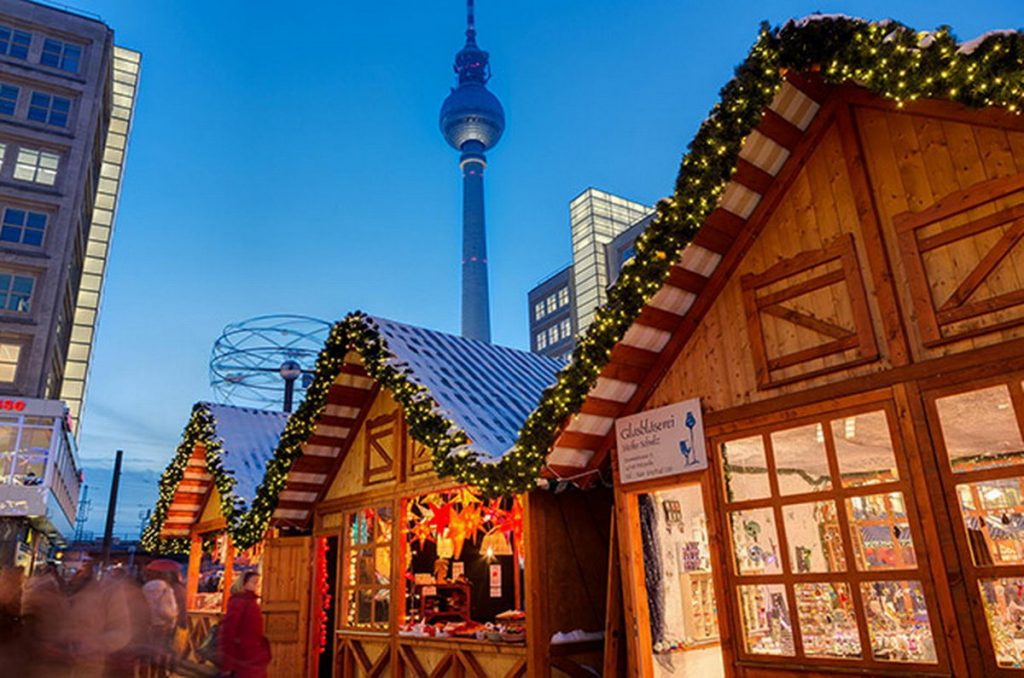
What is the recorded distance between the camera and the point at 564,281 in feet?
220

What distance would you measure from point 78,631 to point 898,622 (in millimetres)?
6612

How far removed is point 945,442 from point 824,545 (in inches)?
51.5

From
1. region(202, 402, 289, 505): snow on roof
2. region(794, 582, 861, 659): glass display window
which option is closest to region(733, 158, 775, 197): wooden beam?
region(794, 582, 861, 659): glass display window

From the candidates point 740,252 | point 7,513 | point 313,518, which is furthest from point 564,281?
point 740,252

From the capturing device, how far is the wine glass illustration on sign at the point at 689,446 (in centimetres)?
678

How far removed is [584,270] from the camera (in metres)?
63.6

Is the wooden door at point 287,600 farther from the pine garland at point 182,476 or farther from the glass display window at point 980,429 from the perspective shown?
the glass display window at point 980,429

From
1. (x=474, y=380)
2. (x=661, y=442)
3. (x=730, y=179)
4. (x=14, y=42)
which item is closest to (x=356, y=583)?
(x=474, y=380)

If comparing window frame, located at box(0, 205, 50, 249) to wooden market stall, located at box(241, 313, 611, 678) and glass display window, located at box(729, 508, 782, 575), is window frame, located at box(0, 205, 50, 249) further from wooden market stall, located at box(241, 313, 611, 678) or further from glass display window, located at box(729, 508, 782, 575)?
glass display window, located at box(729, 508, 782, 575)

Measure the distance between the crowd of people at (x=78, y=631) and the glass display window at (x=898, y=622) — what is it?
5.93m

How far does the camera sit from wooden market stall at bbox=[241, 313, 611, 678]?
26.6 ft

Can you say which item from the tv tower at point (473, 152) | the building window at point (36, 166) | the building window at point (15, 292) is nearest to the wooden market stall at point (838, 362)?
the building window at point (15, 292)

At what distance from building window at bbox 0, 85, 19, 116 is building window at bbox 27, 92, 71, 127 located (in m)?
0.75

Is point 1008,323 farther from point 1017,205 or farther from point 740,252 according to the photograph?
point 740,252
